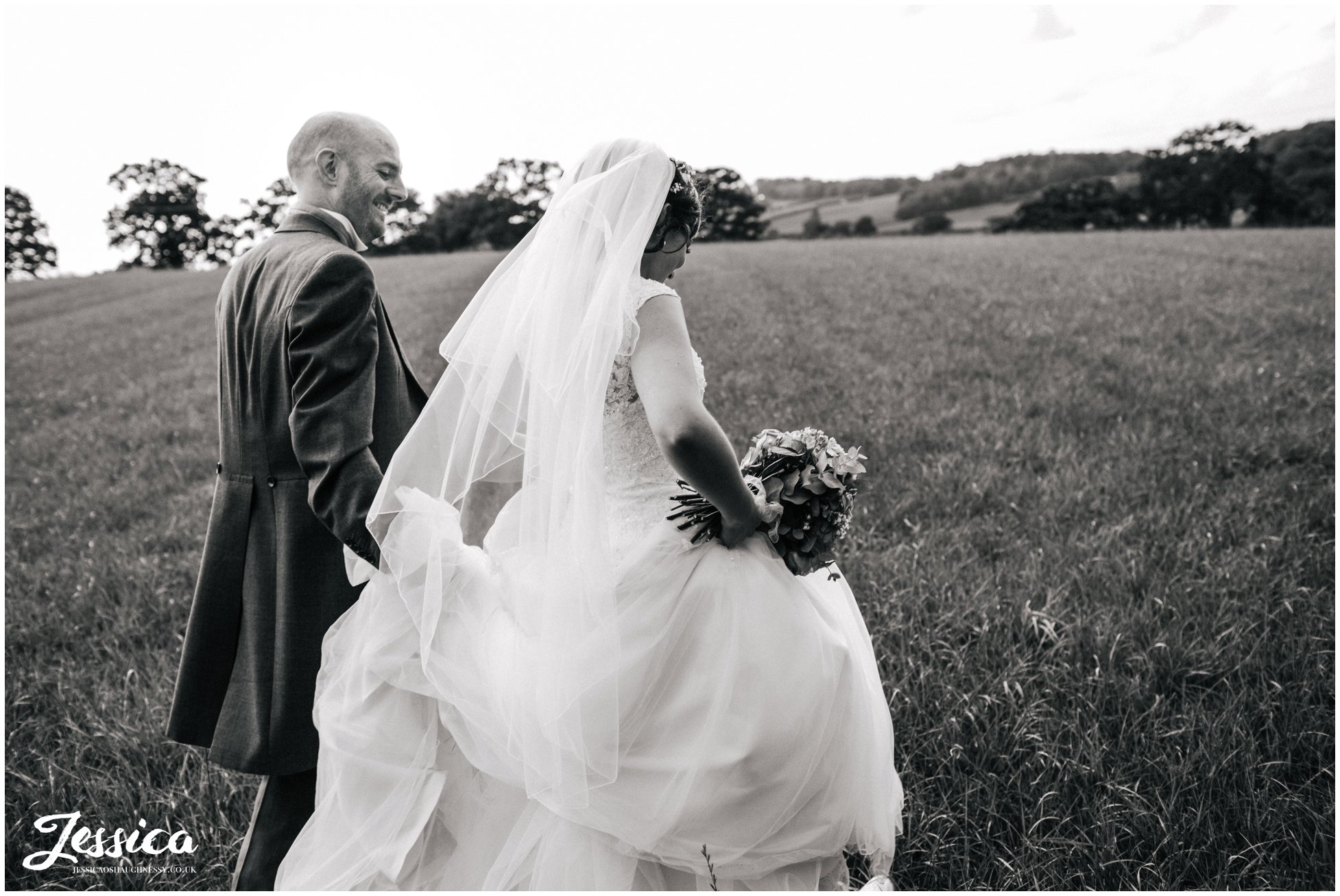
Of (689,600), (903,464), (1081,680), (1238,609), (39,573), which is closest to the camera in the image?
(689,600)

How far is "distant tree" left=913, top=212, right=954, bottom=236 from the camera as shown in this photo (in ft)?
123

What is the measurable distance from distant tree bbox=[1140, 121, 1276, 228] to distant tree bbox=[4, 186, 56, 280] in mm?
42407

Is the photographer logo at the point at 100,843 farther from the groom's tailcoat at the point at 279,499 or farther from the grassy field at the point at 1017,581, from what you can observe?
the groom's tailcoat at the point at 279,499

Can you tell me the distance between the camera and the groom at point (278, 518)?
111 inches

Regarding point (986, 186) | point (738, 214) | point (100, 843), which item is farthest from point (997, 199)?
point (100, 843)

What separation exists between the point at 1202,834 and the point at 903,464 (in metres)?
4.11

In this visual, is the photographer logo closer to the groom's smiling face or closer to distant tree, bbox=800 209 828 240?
the groom's smiling face

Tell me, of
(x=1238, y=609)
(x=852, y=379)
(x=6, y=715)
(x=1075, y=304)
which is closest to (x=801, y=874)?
(x=1238, y=609)

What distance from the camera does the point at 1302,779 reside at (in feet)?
11.8

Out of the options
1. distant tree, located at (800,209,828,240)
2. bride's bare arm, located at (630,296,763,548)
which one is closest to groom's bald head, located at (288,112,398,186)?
bride's bare arm, located at (630,296,763,548)

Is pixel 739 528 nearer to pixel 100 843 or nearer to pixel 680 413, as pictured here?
pixel 680 413

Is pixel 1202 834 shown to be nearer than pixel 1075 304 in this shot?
Yes

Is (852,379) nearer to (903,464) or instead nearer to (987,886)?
(903,464)

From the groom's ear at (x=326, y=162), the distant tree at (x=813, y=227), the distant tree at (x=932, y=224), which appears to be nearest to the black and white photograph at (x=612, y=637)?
the groom's ear at (x=326, y=162)
